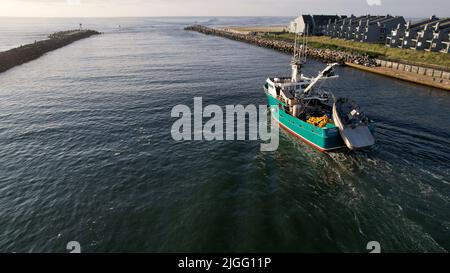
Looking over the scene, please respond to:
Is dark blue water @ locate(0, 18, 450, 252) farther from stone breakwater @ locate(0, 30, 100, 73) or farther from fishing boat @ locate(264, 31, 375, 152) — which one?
stone breakwater @ locate(0, 30, 100, 73)

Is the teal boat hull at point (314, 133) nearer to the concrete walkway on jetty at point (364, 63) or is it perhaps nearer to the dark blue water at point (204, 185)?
the dark blue water at point (204, 185)

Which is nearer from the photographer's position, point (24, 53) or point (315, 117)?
point (315, 117)

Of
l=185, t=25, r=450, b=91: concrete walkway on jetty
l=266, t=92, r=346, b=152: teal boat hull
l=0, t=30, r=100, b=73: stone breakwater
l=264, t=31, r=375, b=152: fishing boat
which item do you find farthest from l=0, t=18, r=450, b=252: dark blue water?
l=0, t=30, r=100, b=73: stone breakwater

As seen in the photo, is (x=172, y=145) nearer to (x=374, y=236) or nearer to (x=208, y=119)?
(x=208, y=119)

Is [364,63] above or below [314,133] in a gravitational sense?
above

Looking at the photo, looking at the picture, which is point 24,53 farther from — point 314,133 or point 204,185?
point 314,133

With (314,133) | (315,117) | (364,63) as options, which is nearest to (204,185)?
(314,133)
